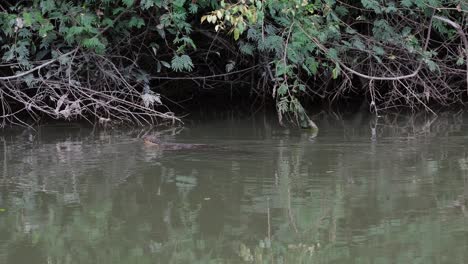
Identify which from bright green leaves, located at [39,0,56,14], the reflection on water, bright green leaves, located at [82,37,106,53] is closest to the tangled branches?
bright green leaves, located at [82,37,106,53]

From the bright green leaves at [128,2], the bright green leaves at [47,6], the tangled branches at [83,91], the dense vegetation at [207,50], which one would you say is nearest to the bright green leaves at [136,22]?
the dense vegetation at [207,50]

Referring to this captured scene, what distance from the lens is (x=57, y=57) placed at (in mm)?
7781

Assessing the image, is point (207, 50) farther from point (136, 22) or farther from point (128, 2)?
point (128, 2)

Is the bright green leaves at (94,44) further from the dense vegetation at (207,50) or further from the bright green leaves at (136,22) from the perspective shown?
the bright green leaves at (136,22)

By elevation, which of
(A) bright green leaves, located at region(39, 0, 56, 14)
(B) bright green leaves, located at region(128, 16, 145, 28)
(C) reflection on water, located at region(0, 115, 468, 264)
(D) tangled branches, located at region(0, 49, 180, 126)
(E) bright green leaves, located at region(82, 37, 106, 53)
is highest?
(A) bright green leaves, located at region(39, 0, 56, 14)

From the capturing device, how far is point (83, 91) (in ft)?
26.5

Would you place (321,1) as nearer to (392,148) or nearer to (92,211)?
(392,148)

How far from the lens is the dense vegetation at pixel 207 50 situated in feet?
24.5

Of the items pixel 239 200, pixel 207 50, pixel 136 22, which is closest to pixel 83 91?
pixel 136 22

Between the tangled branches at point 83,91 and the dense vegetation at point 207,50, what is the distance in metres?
0.02

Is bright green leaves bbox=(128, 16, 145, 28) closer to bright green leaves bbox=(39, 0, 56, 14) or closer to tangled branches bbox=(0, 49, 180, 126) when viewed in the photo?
tangled branches bbox=(0, 49, 180, 126)

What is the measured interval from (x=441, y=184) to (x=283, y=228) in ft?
4.82

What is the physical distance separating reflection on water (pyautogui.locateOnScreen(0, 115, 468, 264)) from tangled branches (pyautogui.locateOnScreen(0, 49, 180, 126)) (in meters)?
0.78

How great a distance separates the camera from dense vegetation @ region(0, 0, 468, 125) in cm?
748
